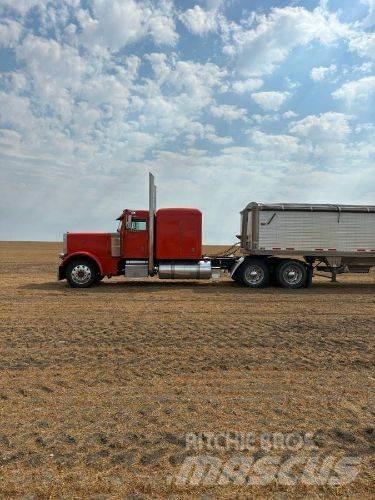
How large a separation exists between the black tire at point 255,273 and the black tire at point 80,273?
214 inches

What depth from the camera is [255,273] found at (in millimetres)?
14773

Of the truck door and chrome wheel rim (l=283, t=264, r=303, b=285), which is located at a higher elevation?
the truck door

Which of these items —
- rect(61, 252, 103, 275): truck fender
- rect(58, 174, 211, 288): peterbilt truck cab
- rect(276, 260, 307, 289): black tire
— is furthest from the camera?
rect(276, 260, 307, 289): black tire

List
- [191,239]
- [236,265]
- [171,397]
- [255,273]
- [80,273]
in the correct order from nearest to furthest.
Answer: [171,397] < [80,273] < [191,239] < [255,273] < [236,265]

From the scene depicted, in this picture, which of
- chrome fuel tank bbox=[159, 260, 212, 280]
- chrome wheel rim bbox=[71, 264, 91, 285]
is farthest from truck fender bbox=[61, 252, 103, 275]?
chrome fuel tank bbox=[159, 260, 212, 280]

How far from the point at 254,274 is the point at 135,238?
Result: 449 cm

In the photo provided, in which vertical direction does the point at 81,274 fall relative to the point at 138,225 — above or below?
below

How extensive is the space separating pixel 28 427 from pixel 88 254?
10697 mm

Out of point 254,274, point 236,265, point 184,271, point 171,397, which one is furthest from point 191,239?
point 171,397

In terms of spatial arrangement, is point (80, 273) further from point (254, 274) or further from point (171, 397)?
point (171, 397)

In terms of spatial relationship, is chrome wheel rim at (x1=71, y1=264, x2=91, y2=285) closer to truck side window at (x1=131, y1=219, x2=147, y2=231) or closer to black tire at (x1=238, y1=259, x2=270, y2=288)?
truck side window at (x1=131, y1=219, x2=147, y2=231)

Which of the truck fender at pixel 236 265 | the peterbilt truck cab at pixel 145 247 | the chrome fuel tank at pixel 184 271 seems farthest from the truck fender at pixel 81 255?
the truck fender at pixel 236 265

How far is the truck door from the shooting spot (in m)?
14.5

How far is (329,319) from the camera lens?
907 centimetres
